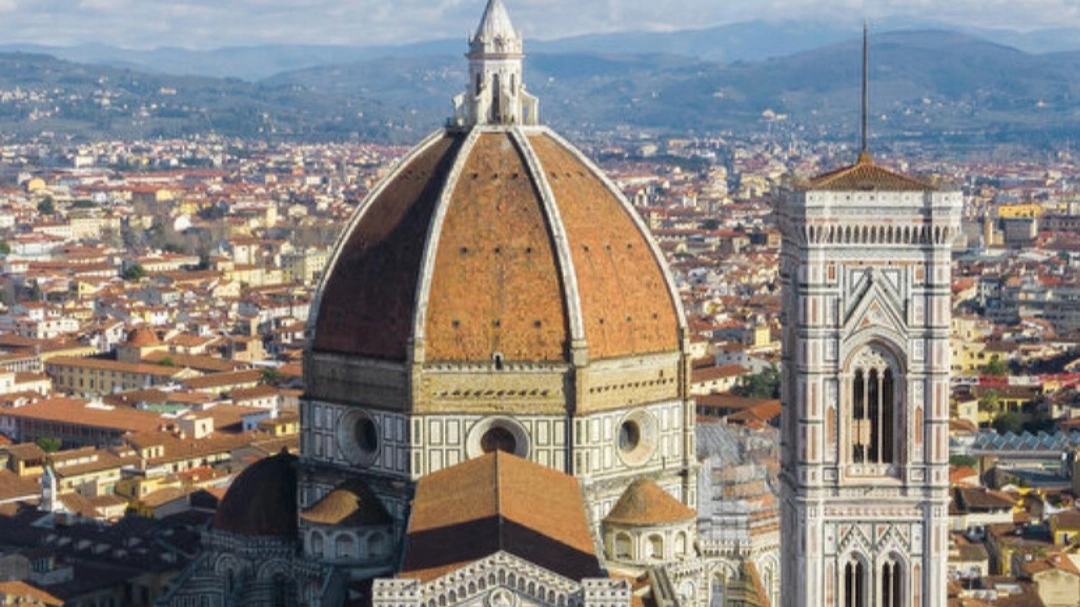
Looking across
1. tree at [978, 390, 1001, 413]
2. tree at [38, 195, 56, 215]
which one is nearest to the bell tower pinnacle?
tree at [978, 390, 1001, 413]

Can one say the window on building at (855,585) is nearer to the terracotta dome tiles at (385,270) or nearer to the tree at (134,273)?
the terracotta dome tiles at (385,270)

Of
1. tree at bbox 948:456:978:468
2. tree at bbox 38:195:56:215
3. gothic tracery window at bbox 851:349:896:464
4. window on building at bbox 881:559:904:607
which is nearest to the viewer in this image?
gothic tracery window at bbox 851:349:896:464

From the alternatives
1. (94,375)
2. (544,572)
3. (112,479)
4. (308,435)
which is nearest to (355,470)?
(308,435)

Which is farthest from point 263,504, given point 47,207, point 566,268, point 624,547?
point 47,207

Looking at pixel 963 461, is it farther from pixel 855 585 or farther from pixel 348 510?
pixel 855 585

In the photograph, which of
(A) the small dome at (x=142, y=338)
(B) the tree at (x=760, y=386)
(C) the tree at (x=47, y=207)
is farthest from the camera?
(C) the tree at (x=47, y=207)

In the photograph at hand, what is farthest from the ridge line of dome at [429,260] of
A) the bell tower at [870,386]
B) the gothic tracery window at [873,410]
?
the gothic tracery window at [873,410]

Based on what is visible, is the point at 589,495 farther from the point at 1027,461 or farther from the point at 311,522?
the point at 1027,461

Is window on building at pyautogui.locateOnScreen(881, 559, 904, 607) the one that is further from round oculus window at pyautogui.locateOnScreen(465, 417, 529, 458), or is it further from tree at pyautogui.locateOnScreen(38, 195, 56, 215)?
tree at pyautogui.locateOnScreen(38, 195, 56, 215)
